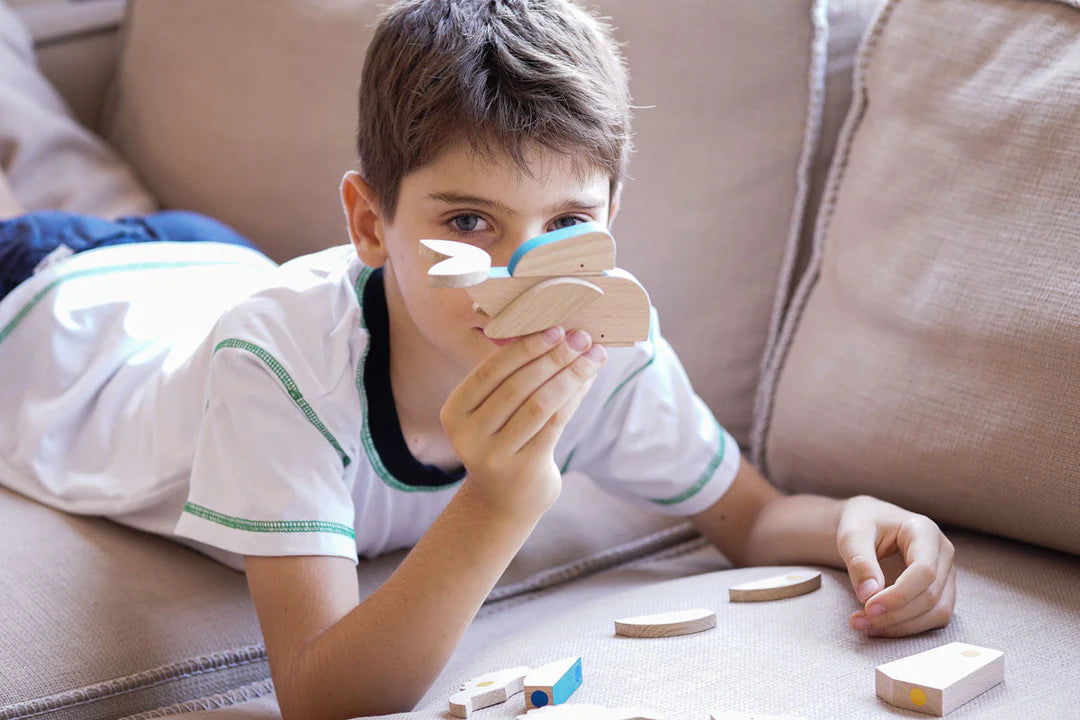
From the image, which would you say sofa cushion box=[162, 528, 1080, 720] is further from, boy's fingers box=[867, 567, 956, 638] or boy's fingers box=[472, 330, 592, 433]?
boy's fingers box=[472, 330, 592, 433]

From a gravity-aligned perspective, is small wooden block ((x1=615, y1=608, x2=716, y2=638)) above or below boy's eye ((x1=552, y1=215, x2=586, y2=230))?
below

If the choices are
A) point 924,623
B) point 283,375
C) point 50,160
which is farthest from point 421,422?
point 50,160

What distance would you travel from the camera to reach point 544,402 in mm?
749

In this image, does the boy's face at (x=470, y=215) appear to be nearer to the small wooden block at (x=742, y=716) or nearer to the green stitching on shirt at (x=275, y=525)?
the green stitching on shirt at (x=275, y=525)

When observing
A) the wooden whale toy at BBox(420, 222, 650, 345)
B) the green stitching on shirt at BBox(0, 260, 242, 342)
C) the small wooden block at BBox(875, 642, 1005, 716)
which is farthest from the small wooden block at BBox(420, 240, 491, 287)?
the green stitching on shirt at BBox(0, 260, 242, 342)

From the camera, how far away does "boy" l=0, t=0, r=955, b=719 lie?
80cm

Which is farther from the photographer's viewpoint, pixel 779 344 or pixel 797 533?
pixel 779 344

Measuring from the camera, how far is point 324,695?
2.68ft

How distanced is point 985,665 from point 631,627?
0.26 metres

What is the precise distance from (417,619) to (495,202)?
1.05 ft

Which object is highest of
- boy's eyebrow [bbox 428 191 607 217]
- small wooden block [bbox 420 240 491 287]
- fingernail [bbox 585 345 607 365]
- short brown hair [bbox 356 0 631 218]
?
short brown hair [bbox 356 0 631 218]

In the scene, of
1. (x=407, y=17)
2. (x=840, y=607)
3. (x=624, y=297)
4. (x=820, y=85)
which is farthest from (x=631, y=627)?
(x=820, y=85)

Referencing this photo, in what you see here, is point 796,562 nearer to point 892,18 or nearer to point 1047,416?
point 1047,416

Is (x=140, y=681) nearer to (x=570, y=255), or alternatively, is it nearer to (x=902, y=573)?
(x=570, y=255)
